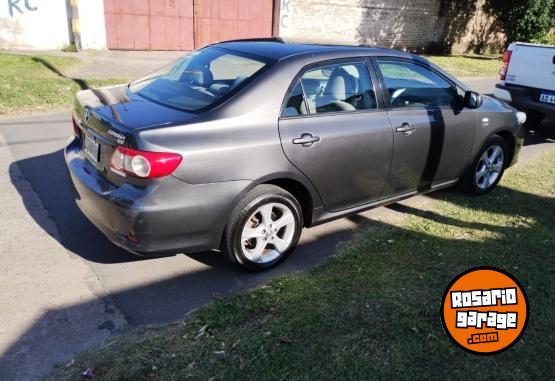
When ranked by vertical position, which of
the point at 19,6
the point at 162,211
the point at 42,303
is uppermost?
the point at 19,6

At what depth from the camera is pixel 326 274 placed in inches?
143

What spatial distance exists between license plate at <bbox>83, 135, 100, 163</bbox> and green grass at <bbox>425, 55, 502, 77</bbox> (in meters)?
14.3

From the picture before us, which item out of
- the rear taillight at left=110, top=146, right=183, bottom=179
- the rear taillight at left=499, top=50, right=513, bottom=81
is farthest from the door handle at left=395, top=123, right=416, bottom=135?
the rear taillight at left=499, top=50, right=513, bottom=81

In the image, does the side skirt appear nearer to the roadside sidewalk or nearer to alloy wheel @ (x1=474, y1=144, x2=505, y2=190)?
alloy wheel @ (x1=474, y1=144, x2=505, y2=190)

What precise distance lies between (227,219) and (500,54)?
24.3 meters

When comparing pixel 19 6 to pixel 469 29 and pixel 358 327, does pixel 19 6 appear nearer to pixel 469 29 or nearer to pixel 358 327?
pixel 358 327

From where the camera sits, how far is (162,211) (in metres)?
3.04

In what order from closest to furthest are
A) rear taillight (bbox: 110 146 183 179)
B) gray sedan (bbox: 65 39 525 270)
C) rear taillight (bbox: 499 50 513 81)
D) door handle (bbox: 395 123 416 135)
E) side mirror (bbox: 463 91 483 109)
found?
1. rear taillight (bbox: 110 146 183 179)
2. gray sedan (bbox: 65 39 525 270)
3. door handle (bbox: 395 123 416 135)
4. side mirror (bbox: 463 91 483 109)
5. rear taillight (bbox: 499 50 513 81)

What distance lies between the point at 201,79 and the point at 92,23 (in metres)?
10.5

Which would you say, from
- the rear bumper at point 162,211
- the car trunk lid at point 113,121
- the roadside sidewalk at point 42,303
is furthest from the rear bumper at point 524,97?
the roadside sidewalk at point 42,303

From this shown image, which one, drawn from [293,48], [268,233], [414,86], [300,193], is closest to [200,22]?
[414,86]

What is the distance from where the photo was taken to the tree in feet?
65.5

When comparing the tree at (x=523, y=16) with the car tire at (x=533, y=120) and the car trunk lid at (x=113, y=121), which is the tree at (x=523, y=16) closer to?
the car tire at (x=533, y=120)

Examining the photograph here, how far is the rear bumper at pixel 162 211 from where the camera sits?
302 cm
